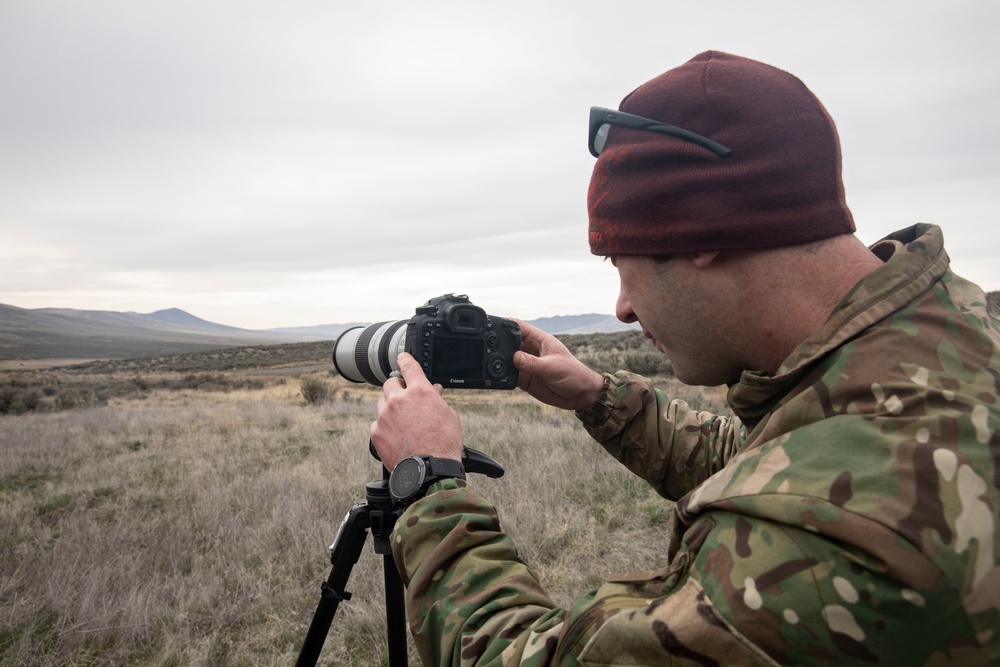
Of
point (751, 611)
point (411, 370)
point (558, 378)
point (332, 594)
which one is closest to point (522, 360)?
point (558, 378)

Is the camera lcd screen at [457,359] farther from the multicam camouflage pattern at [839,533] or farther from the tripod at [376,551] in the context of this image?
the multicam camouflage pattern at [839,533]

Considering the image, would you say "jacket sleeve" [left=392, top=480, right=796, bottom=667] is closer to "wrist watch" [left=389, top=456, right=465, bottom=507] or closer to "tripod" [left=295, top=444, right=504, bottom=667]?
"wrist watch" [left=389, top=456, right=465, bottom=507]

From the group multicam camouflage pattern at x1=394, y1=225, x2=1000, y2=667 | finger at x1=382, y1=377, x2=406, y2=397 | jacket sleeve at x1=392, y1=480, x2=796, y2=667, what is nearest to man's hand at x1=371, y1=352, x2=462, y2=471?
finger at x1=382, y1=377, x2=406, y2=397

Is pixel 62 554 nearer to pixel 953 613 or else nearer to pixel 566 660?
pixel 566 660

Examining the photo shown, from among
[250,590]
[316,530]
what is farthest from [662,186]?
[316,530]

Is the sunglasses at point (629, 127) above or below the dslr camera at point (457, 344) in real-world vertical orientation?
above

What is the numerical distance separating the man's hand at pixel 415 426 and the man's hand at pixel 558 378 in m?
0.60

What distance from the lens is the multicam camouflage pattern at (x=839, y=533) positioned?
2.69 feet

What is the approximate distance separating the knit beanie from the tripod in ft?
3.86

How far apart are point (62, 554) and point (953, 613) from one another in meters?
5.65

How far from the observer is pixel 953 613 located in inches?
31.9

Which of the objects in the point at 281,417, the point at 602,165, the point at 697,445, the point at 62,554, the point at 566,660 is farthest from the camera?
the point at 281,417

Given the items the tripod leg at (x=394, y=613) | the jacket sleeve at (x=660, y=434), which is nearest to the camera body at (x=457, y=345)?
the jacket sleeve at (x=660, y=434)

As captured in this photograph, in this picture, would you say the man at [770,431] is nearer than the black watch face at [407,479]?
Yes
